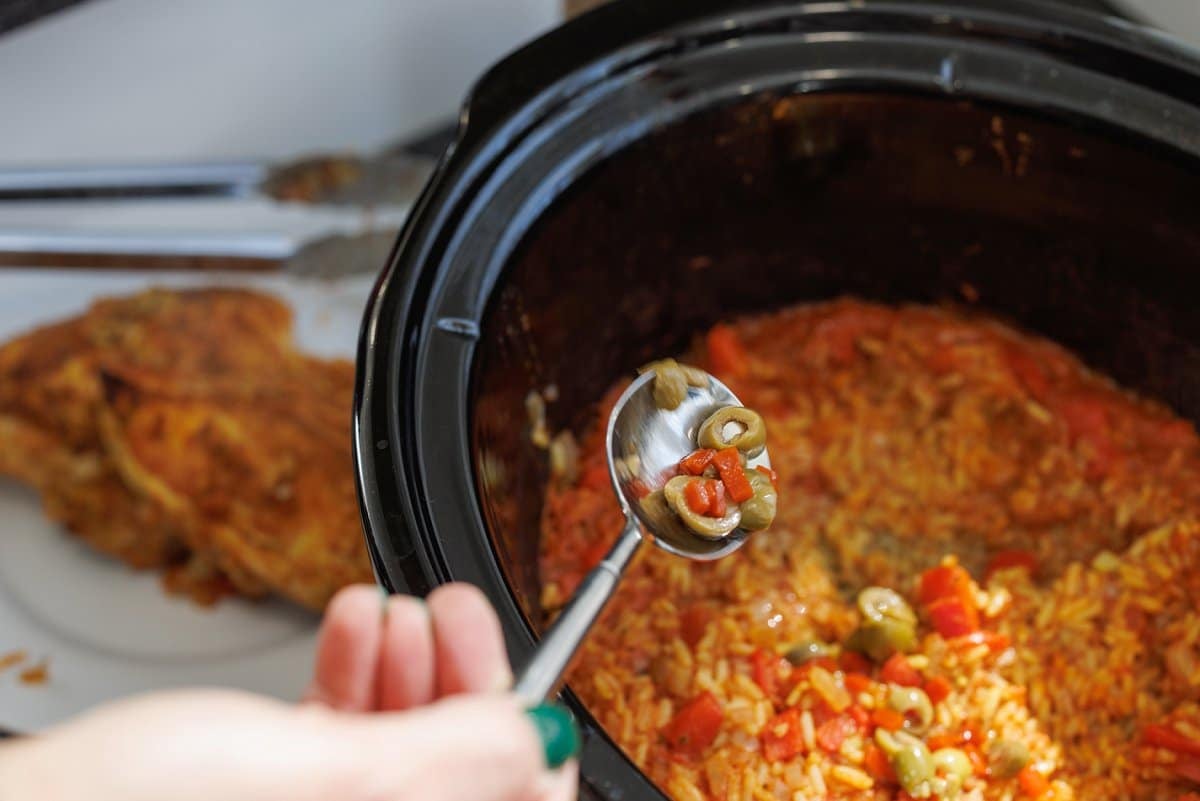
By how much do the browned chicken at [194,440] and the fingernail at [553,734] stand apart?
1174 millimetres

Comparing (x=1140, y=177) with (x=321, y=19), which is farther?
(x=321, y=19)

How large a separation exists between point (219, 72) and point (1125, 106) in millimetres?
1835

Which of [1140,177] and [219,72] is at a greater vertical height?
[1140,177]

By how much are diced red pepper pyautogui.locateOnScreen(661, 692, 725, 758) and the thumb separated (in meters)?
0.58

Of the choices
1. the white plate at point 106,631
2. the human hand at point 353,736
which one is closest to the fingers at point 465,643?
the human hand at point 353,736

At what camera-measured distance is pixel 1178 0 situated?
→ 2.35m

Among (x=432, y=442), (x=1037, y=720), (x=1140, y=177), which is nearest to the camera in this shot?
(x=432, y=442)

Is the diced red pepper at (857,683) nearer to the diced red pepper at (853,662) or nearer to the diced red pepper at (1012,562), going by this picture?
the diced red pepper at (853,662)

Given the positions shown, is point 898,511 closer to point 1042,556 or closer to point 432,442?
point 1042,556

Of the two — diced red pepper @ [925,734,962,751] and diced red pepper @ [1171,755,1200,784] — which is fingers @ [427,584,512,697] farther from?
diced red pepper @ [1171,755,1200,784]

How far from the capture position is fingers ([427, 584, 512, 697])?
724mm

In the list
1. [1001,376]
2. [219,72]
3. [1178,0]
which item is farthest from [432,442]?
[1178,0]

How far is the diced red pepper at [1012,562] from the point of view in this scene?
143 cm

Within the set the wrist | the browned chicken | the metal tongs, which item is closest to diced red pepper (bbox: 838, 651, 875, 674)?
the browned chicken
